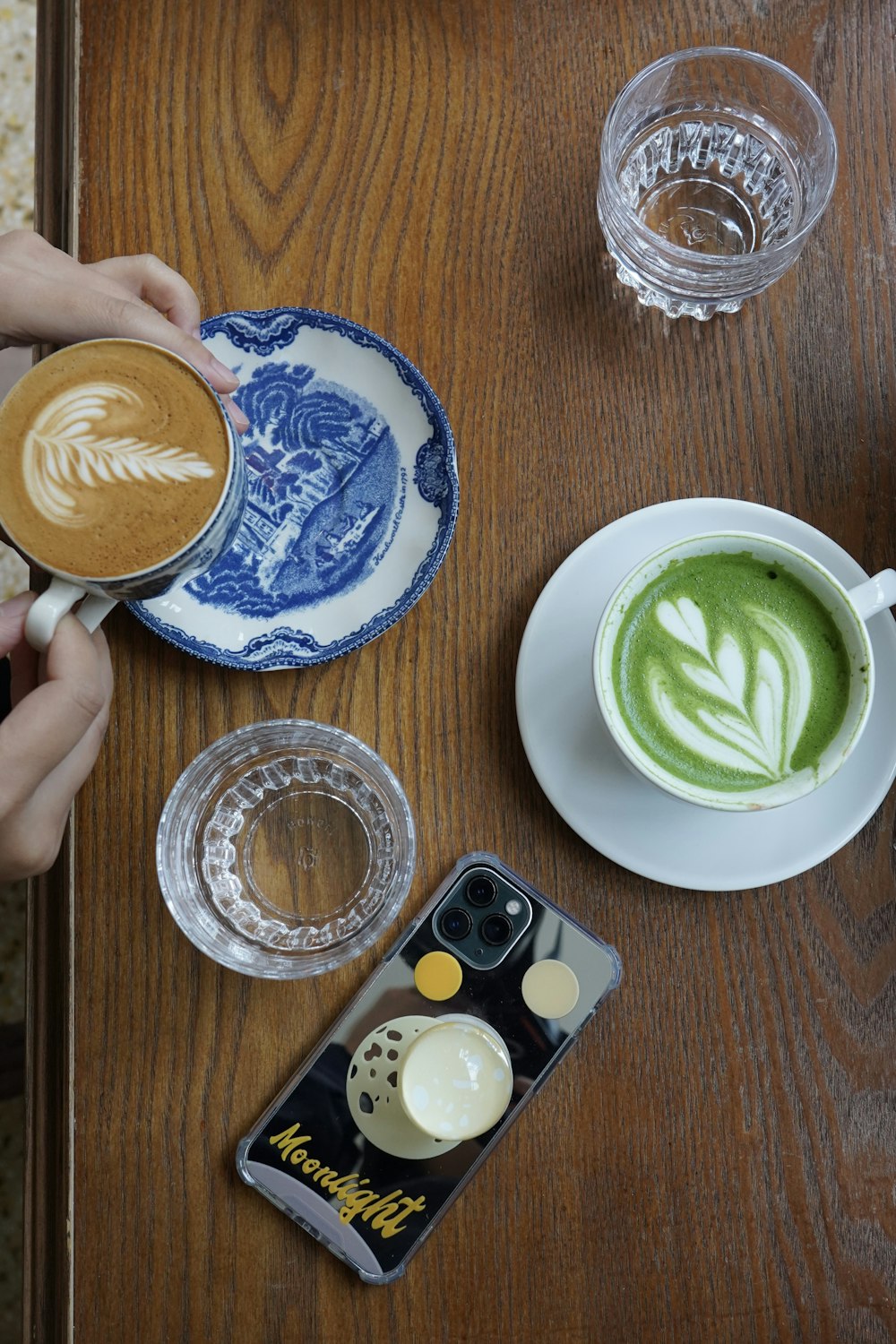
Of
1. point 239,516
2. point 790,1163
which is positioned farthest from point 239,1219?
point 239,516

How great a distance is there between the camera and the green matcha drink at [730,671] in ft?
2.93

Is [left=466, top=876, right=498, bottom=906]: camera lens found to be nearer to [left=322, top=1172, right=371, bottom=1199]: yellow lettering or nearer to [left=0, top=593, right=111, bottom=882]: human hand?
[left=322, top=1172, right=371, bottom=1199]: yellow lettering

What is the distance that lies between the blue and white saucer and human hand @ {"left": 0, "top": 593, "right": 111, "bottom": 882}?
0.13 m

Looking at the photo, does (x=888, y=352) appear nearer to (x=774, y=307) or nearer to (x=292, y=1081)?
(x=774, y=307)

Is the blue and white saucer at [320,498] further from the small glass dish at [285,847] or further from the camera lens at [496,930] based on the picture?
the camera lens at [496,930]

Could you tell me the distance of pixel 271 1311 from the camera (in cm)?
94

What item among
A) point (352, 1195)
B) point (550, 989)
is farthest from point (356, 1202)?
point (550, 989)

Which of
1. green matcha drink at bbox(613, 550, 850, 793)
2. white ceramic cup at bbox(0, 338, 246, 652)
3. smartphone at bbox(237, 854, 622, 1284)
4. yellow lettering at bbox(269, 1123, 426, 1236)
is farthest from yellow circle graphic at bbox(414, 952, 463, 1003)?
white ceramic cup at bbox(0, 338, 246, 652)

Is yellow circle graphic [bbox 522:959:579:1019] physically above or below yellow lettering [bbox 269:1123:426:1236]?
above

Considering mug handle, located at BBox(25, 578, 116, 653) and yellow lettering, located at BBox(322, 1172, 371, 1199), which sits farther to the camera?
yellow lettering, located at BBox(322, 1172, 371, 1199)

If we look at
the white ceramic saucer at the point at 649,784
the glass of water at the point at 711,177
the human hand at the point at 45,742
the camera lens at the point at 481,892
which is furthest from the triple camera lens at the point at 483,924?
the glass of water at the point at 711,177

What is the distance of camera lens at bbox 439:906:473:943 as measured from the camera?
955 mm

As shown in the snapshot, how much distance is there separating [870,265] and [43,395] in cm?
82

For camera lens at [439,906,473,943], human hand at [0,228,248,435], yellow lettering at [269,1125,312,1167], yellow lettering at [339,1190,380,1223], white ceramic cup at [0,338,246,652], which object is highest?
human hand at [0,228,248,435]
